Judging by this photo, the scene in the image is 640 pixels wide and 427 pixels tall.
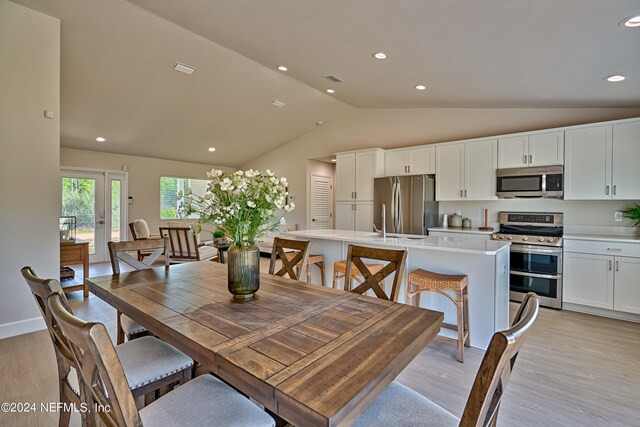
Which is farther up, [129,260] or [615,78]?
[615,78]

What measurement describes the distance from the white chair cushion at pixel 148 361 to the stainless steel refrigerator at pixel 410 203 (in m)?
4.04

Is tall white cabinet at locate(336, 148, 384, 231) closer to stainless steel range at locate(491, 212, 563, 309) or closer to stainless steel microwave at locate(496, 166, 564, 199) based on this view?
stainless steel microwave at locate(496, 166, 564, 199)

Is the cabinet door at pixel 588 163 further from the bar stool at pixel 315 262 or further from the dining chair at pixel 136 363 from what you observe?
the dining chair at pixel 136 363

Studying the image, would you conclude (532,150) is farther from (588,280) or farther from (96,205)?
(96,205)

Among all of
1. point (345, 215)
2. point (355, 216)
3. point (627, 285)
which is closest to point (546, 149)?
point (627, 285)

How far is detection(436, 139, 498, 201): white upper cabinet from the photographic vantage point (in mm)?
4492

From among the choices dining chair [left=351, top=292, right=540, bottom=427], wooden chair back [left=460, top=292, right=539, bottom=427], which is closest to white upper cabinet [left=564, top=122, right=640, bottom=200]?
dining chair [left=351, top=292, right=540, bottom=427]

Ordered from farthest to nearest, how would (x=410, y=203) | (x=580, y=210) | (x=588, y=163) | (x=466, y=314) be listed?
(x=410, y=203) → (x=580, y=210) → (x=588, y=163) → (x=466, y=314)

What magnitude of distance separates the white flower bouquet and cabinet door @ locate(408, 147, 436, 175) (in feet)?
13.2

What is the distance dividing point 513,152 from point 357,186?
2587mm

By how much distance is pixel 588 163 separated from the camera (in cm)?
376

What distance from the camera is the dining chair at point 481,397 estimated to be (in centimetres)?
72

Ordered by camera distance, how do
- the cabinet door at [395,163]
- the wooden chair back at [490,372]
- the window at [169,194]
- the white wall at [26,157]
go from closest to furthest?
the wooden chair back at [490,372]
the white wall at [26,157]
the cabinet door at [395,163]
the window at [169,194]

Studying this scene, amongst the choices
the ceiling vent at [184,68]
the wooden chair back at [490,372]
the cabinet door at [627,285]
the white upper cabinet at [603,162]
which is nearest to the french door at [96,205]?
the ceiling vent at [184,68]
